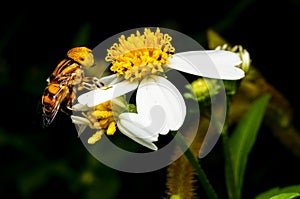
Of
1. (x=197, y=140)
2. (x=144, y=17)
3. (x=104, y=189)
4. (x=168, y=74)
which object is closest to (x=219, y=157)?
(x=104, y=189)

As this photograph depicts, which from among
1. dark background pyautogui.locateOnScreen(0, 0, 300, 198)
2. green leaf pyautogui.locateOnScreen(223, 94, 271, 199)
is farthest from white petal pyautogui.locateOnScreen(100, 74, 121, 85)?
dark background pyautogui.locateOnScreen(0, 0, 300, 198)

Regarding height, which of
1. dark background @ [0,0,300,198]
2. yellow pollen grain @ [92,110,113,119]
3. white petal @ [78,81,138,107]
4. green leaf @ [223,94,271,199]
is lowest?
dark background @ [0,0,300,198]

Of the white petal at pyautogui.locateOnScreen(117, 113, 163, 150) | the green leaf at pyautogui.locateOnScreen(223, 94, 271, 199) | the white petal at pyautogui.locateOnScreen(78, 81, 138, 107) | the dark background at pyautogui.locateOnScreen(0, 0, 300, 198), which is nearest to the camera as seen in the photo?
the white petal at pyautogui.locateOnScreen(117, 113, 163, 150)

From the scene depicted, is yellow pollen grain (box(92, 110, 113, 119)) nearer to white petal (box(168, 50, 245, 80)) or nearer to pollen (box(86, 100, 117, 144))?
pollen (box(86, 100, 117, 144))

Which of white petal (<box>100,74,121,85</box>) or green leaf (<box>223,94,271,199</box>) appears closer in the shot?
white petal (<box>100,74,121,85</box>)

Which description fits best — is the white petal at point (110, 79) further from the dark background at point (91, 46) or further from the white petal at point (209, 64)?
the dark background at point (91, 46)

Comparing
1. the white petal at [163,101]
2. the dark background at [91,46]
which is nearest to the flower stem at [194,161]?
the white petal at [163,101]

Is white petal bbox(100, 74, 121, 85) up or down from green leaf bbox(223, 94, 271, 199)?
up
